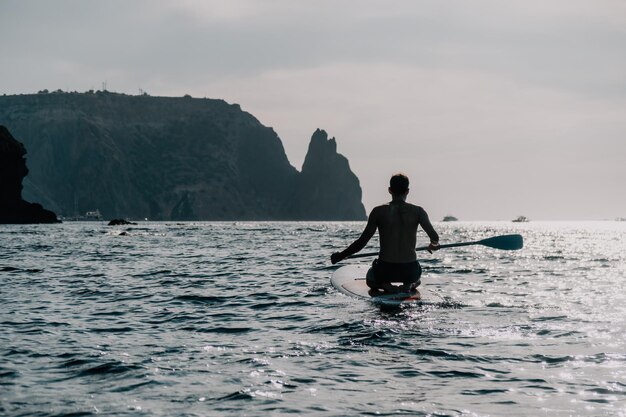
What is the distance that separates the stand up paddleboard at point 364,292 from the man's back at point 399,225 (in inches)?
36.1

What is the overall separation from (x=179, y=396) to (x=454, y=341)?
476 centimetres

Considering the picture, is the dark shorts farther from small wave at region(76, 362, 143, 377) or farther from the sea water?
small wave at region(76, 362, 143, 377)

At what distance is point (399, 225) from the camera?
500 inches

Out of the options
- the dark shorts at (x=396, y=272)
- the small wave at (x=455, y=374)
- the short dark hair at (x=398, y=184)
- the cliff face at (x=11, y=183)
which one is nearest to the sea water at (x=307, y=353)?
the small wave at (x=455, y=374)

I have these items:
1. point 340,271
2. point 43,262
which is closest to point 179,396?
point 340,271

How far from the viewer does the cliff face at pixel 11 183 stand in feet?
362

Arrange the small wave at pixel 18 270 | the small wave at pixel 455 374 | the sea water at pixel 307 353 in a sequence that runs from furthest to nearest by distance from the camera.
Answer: the small wave at pixel 18 270, the small wave at pixel 455 374, the sea water at pixel 307 353

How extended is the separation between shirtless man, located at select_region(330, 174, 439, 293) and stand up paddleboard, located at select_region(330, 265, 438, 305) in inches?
10.0

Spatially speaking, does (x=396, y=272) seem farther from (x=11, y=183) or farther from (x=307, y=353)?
(x=11, y=183)

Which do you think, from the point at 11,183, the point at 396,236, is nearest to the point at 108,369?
the point at 396,236

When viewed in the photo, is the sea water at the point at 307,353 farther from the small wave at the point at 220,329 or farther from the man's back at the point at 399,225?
the man's back at the point at 399,225

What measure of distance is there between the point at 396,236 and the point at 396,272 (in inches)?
36.7

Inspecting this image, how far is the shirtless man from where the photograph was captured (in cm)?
1260

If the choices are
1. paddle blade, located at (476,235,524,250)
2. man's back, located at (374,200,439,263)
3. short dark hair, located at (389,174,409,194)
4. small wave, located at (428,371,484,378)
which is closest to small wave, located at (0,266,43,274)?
man's back, located at (374,200,439,263)
